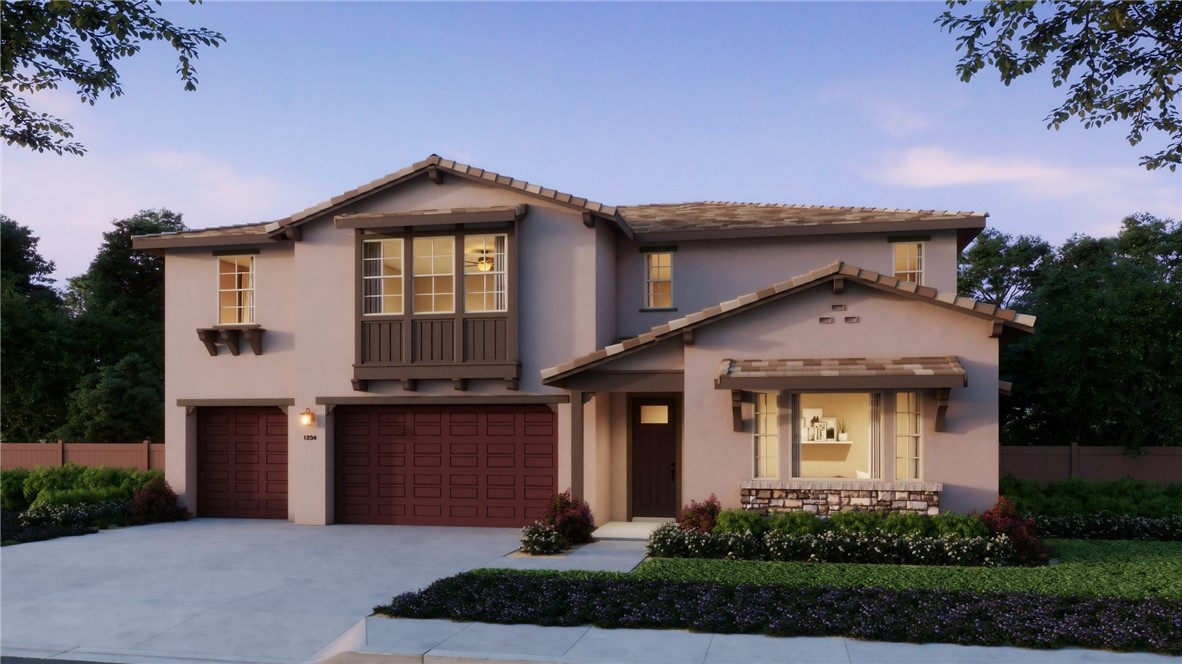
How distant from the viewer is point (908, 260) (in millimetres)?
17781

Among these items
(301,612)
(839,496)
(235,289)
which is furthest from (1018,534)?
(235,289)

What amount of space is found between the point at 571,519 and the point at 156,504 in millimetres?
9234

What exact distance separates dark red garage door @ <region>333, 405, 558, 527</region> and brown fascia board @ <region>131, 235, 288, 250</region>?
3.83 m

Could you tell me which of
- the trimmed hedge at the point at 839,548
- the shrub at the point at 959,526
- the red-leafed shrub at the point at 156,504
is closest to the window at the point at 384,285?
the red-leafed shrub at the point at 156,504

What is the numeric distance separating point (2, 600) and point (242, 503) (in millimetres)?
8172

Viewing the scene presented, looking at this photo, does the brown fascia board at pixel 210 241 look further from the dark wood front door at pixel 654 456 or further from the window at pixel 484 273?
the dark wood front door at pixel 654 456

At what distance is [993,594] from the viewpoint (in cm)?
1048

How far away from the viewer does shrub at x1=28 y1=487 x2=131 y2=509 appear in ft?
60.0

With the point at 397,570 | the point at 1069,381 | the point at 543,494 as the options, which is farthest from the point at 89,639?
the point at 1069,381

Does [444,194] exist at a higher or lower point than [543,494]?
higher

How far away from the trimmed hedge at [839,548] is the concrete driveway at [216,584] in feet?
9.42

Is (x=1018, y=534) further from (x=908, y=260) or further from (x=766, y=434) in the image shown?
(x=908, y=260)

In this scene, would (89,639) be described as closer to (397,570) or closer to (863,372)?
(397,570)

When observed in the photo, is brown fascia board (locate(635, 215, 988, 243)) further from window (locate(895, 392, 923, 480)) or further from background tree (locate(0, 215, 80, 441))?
background tree (locate(0, 215, 80, 441))
